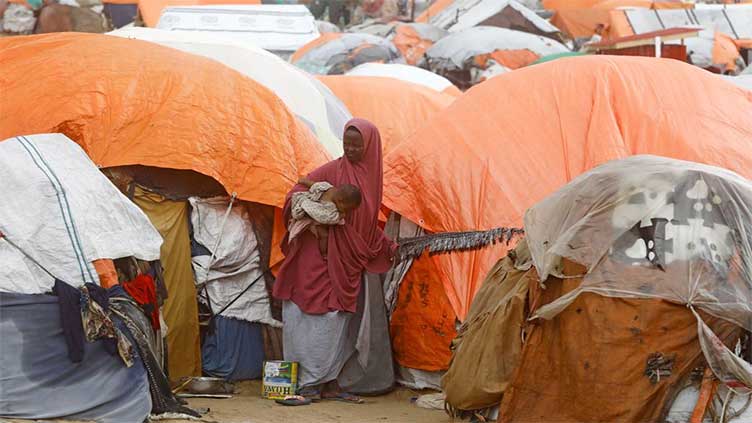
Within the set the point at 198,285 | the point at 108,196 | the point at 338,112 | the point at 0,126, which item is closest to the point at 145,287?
the point at 108,196

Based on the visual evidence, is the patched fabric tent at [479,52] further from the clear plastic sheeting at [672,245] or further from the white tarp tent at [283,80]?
the clear plastic sheeting at [672,245]

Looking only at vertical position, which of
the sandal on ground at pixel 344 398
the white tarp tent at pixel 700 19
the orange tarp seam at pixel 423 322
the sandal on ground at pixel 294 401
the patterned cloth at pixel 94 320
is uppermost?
the patterned cloth at pixel 94 320

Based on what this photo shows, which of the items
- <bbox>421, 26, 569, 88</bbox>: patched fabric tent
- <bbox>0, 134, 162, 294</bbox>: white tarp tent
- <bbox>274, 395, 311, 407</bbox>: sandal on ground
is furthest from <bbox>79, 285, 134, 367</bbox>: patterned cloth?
<bbox>421, 26, 569, 88</bbox>: patched fabric tent

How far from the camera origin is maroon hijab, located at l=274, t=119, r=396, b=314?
7.37m

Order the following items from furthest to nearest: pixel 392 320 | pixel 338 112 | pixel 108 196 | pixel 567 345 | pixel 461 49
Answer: pixel 461 49, pixel 338 112, pixel 392 320, pixel 108 196, pixel 567 345

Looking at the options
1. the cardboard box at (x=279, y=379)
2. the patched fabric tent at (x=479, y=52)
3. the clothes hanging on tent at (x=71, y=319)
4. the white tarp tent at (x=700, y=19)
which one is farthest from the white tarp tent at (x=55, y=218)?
the white tarp tent at (x=700, y=19)

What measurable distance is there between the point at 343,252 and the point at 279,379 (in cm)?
87

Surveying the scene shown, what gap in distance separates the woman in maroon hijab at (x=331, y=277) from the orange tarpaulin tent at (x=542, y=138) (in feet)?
1.65

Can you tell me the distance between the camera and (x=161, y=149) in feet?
25.0

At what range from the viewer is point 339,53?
1862 cm

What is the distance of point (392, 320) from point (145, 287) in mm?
2045

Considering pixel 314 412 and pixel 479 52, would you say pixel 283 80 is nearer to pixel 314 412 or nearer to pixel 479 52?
pixel 314 412

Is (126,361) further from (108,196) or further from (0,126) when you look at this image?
A: (0,126)

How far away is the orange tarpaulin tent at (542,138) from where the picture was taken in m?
7.49
